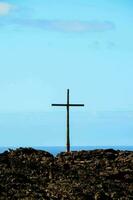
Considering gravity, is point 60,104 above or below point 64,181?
above

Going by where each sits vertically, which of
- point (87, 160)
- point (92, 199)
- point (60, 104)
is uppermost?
point (60, 104)

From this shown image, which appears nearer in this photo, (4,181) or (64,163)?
(4,181)

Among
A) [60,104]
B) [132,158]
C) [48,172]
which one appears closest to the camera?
[48,172]

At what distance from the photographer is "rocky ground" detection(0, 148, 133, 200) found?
1163 inches

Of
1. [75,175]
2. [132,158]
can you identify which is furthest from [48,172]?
[132,158]

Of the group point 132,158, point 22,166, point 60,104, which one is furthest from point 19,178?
point 60,104

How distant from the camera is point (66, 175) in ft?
109

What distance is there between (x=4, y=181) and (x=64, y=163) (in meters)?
5.80

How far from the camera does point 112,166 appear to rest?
3653 centimetres

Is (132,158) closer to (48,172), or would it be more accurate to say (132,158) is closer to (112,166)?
(112,166)

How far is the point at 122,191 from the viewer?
30812 mm

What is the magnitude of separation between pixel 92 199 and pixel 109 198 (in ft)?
2.43

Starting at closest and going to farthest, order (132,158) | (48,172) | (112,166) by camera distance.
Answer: (48,172)
(112,166)
(132,158)

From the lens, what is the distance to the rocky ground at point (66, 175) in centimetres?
2953
